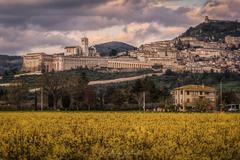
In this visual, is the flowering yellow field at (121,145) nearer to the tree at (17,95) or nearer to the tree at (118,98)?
the tree at (17,95)

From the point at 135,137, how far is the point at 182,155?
7767mm

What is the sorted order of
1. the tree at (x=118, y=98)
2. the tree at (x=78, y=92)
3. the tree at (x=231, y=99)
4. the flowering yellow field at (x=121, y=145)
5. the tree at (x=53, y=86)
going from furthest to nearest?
the tree at (x=231, y=99), the tree at (x=118, y=98), the tree at (x=78, y=92), the tree at (x=53, y=86), the flowering yellow field at (x=121, y=145)

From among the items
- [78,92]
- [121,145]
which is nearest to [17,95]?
[78,92]

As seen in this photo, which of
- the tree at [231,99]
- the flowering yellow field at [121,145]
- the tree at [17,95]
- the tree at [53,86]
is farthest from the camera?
the tree at [231,99]

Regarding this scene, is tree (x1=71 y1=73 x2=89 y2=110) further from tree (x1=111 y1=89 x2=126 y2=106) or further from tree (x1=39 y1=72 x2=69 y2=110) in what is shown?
tree (x1=111 y1=89 x2=126 y2=106)

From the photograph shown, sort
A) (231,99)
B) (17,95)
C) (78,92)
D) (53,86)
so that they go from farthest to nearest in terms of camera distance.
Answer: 1. (231,99)
2. (78,92)
3. (53,86)
4. (17,95)

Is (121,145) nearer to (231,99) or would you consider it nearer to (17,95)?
(17,95)

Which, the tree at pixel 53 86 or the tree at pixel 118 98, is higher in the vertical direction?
the tree at pixel 53 86

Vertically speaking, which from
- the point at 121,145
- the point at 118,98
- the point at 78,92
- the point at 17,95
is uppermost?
the point at 78,92

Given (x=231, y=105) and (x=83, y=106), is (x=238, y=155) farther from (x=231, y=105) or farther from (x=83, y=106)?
(x=231, y=105)

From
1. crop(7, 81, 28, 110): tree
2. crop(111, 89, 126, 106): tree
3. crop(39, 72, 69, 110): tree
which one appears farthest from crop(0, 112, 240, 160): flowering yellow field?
crop(111, 89, 126, 106): tree

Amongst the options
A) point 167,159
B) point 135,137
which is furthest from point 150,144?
point 167,159

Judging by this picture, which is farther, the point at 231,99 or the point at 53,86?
the point at 231,99

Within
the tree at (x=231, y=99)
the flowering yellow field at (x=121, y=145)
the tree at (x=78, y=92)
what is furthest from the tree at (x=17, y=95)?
the flowering yellow field at (x=121, y=145)
